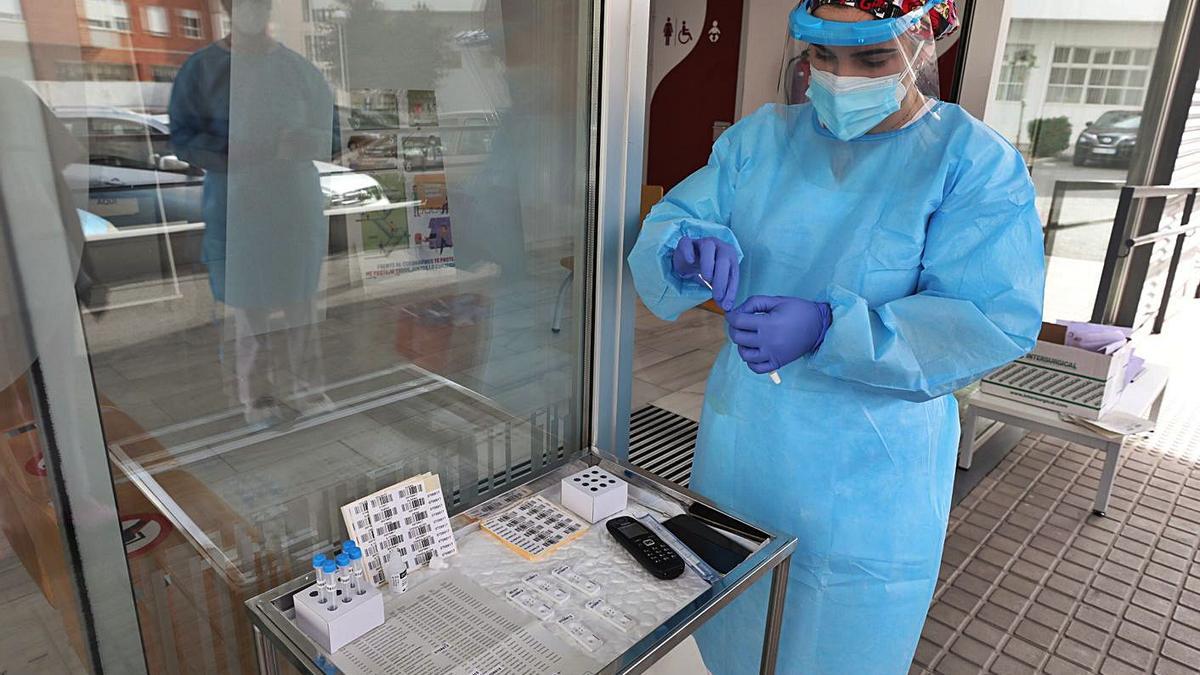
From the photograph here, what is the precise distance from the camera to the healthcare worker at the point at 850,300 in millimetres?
1014

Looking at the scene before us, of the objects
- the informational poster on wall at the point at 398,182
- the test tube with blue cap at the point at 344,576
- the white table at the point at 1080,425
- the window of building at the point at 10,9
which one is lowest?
the white table at the point at 1080,425

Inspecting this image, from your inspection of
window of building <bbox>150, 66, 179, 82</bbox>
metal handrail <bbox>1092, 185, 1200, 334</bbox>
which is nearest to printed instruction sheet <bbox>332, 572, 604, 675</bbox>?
window of building <bbox>150, 66, 179, 82</bbox>

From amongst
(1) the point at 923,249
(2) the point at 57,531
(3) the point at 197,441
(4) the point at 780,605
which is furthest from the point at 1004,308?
(2) the point at 57,531

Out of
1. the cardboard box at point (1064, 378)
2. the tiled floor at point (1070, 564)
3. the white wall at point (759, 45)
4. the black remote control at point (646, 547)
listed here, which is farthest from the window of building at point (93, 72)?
the white wall at point (759, 45)

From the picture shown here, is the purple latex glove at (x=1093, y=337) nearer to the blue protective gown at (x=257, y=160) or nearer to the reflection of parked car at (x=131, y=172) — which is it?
the blue protective gown at (x=257, y=160)

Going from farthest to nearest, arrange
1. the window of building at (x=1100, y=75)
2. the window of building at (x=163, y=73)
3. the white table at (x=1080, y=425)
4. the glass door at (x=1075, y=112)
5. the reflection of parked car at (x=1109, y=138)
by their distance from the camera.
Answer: the reflection of parked car at (x=1109, y=138)
the window of building at (x=1100, y=75)
the glass door at (x=1075, y=112)
the white table at (x=1080, y=425)
the window of building at (x=163, y=73)

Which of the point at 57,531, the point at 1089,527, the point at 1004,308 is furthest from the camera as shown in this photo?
the point at 1089,527

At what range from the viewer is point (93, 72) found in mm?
762

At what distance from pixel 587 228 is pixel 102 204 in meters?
0.77

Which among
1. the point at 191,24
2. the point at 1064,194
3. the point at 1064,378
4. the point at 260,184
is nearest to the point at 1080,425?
the point at 1064,378

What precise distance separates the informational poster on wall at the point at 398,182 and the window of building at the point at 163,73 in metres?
0.22

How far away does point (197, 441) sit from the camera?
3.12 feet

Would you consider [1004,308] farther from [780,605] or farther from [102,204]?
[102,204]

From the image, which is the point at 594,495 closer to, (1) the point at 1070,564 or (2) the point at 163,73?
(2) the point at 163,73
